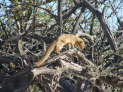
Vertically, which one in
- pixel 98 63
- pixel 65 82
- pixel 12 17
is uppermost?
pixel 12 17

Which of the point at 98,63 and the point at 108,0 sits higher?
the point at 108,0

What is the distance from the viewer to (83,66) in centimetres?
594

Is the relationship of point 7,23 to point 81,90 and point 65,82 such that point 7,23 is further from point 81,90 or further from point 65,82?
point 81,90

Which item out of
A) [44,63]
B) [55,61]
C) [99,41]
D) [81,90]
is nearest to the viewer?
[44,63]

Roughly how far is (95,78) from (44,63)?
93 cm

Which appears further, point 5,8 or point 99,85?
point 5,8

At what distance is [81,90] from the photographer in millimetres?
6805

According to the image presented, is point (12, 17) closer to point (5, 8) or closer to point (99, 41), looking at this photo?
point (5, 8)

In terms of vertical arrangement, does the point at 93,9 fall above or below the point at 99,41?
above

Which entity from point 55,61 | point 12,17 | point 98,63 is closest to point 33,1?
point 12,17

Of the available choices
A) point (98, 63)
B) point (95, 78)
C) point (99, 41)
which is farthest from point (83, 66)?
point (99, 41)

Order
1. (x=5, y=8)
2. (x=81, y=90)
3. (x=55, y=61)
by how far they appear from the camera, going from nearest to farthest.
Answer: (x=55, y=61) → (x=81, y=90) → (x=5, y=8)

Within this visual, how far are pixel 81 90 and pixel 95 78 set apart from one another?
1057mm

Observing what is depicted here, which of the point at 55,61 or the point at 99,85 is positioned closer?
the point at 55,61
